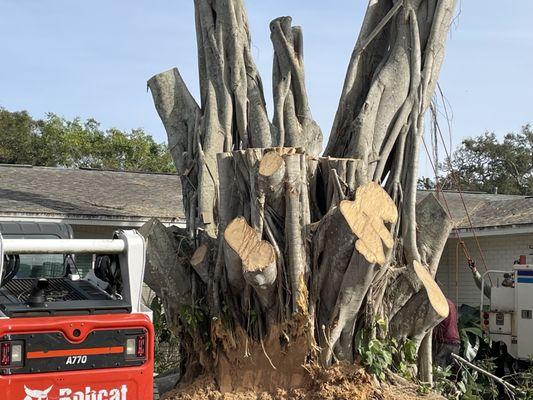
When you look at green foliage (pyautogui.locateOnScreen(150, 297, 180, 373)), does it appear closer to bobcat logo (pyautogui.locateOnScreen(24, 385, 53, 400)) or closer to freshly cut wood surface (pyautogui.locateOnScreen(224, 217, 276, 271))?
freshly cut wood surface (pyautogui.locateOnScreen(224, 217, 276, 271))

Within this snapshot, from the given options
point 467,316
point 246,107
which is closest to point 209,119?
point 246,107

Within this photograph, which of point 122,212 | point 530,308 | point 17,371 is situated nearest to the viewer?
point 17,371

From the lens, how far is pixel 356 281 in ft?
27.5

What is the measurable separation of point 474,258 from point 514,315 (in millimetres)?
6939

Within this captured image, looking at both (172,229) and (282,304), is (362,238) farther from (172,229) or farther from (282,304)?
(172,229)

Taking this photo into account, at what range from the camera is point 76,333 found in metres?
6.94

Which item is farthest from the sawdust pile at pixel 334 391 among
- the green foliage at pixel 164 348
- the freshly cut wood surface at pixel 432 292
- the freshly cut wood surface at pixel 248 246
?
the green foliage at pixel 164 348

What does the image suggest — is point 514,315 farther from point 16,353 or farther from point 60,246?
point 16,353

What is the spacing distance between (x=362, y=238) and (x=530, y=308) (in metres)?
4.31

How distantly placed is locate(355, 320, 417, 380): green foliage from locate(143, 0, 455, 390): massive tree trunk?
3.8 inches

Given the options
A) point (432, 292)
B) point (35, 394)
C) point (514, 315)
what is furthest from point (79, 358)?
point (514, 315)

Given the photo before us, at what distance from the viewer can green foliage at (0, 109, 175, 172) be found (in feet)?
126

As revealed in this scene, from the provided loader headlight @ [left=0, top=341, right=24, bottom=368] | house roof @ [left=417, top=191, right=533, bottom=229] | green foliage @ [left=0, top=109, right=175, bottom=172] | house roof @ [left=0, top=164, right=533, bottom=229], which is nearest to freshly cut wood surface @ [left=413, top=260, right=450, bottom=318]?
loader headlight @ [left=0, top=341, right=24, bottom=368]

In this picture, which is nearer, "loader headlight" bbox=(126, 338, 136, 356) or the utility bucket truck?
"loader headlight" bbox=(126, 338, 136, 356)
